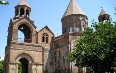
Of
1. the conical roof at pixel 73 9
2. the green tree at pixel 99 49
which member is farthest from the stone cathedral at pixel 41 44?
the green tree at pixel 99 49

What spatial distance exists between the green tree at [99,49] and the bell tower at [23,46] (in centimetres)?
947

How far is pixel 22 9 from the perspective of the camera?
30.0 m

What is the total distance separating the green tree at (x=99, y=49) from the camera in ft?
59.9

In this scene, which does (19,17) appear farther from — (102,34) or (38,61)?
(102,34)

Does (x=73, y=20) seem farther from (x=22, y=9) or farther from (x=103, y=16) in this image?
(x=22, y=9)

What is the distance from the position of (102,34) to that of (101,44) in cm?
111

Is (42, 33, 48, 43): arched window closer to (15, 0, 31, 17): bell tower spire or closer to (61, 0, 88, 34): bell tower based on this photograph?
(61, 0, 88, 34): bell tower

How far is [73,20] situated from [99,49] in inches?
537

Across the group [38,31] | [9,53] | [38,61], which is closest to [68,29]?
[38,31]

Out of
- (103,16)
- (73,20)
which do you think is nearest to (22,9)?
(73,20)

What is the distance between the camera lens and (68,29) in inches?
1254

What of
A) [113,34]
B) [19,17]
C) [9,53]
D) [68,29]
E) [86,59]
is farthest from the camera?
[68,29]

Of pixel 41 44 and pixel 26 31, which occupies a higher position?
pixel 26 31

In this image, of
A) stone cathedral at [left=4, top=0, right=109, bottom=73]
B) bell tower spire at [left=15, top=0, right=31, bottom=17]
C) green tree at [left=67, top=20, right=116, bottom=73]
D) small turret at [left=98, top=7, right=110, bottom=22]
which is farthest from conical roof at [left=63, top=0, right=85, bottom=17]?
green tree at [left=67, top=20, right=116, bottom=73]
